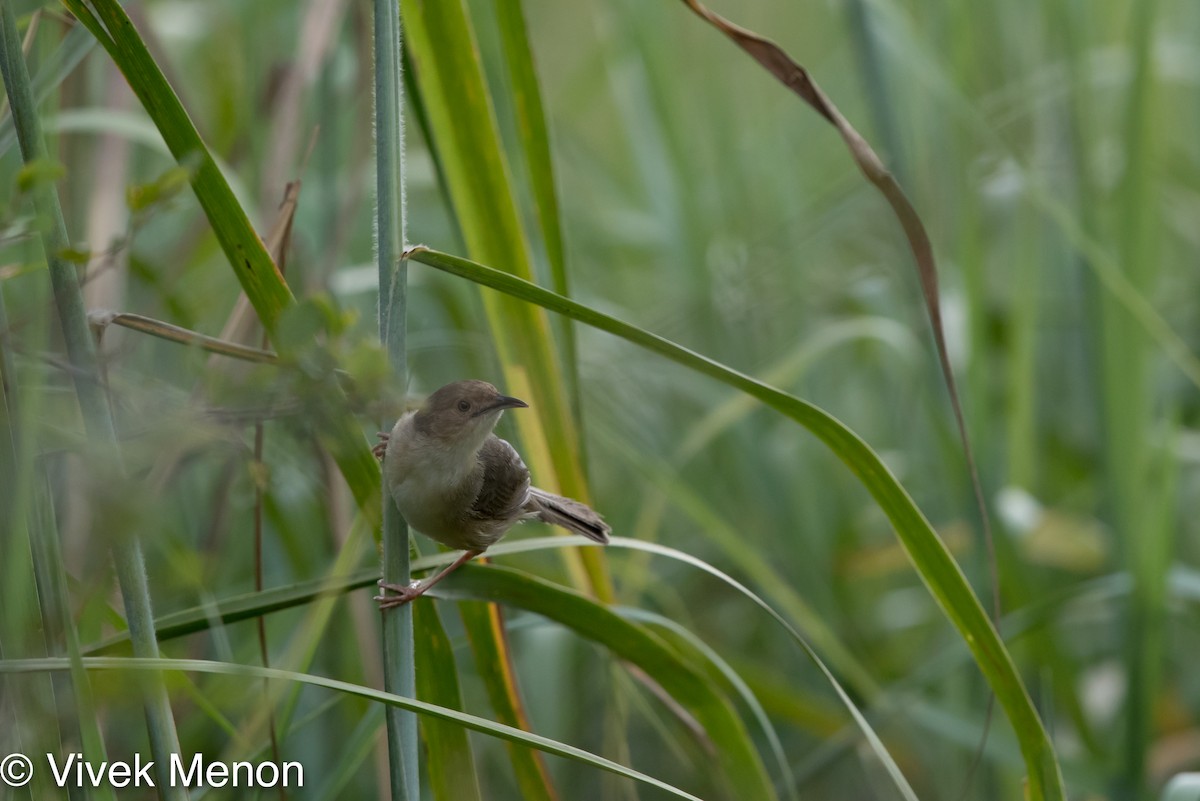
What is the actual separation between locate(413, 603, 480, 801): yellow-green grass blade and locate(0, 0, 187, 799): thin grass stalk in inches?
11.5

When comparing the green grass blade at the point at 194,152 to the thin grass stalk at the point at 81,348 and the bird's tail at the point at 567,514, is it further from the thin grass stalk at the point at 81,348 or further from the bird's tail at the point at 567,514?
the bird's tail at the point at 567,514

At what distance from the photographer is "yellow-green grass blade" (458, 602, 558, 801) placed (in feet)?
4.28

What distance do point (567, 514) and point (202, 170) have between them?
0.60 m

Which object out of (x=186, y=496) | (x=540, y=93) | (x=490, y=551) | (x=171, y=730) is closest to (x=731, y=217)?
(x=186, y=496)

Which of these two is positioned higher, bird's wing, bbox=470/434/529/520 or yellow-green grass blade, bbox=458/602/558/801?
bird's wing, bbox=470/434/529/520

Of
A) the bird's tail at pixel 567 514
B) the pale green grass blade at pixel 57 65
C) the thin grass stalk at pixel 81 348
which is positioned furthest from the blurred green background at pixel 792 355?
the thin grass stalk at pixel 81 348

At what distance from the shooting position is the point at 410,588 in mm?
1057

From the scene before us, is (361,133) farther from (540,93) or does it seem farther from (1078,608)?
(1078,608)

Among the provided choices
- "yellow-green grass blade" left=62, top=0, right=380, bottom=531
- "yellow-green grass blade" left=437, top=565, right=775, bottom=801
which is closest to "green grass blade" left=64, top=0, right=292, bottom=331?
"yellow-green grass blade" left=62, top=0, right=380, bottom=531

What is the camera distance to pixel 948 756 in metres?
2.38

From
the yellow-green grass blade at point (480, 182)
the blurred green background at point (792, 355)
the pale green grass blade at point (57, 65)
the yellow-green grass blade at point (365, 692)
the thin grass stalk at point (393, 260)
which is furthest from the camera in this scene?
the blurred green background at point (792, 355)

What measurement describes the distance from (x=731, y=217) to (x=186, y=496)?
163 centimetres

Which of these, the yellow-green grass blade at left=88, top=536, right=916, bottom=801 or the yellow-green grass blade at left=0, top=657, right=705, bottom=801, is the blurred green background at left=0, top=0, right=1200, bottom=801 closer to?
the yellow-green grass blade at left=88, top=536, right=916, bottom=801

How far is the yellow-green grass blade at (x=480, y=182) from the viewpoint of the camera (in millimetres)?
1276
